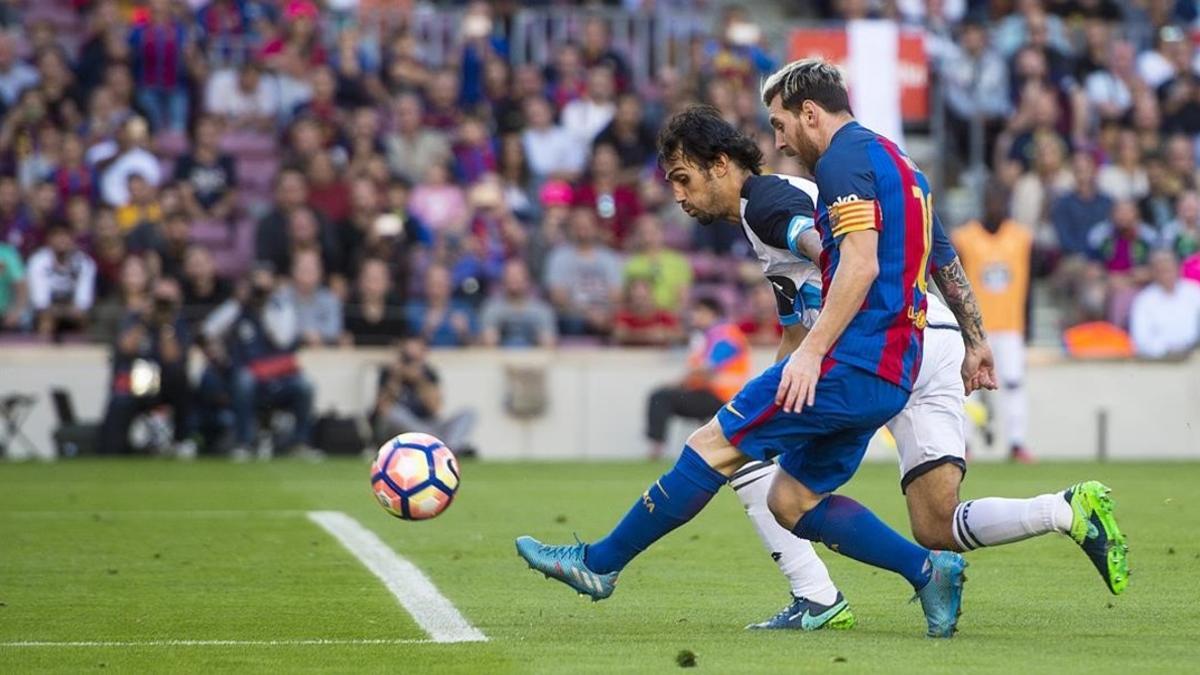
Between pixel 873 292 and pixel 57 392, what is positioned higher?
pixel 873 292

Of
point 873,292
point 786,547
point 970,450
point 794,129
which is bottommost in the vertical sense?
point 970,450

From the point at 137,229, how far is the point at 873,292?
46.2 ft

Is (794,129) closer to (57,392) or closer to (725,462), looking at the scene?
(725,462)

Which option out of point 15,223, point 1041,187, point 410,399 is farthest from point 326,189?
point 1041,187

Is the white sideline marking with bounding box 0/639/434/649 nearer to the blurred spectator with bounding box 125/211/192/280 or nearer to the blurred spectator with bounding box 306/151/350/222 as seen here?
the blurred spectator with bounding box 125/211/192/280

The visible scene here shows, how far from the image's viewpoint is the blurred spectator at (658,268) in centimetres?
2009

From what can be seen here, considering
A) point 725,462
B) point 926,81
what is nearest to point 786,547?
point 725,462

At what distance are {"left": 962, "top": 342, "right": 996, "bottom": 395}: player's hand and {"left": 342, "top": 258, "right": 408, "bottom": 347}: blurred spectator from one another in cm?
1287

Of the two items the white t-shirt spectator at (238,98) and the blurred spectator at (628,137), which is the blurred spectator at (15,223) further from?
the blurred spectator at (628,137)

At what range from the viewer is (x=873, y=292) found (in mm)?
6895

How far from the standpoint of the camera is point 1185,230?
826 inches

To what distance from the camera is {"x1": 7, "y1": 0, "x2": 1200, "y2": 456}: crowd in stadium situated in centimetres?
1975

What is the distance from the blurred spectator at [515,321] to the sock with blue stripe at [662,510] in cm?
1282

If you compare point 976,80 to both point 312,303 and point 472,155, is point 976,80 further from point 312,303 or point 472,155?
point 312,303
